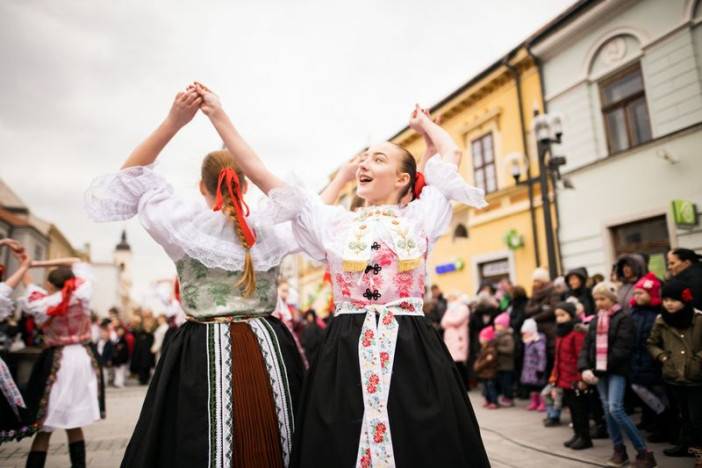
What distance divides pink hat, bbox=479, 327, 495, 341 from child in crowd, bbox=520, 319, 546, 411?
899 mm

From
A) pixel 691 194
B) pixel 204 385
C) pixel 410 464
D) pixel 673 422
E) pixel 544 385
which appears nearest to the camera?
pixel 410 464

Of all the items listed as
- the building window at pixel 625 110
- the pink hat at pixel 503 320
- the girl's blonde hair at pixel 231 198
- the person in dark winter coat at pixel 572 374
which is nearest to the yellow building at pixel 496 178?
the building window at pixel 625 110

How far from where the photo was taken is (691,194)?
30.1 feet

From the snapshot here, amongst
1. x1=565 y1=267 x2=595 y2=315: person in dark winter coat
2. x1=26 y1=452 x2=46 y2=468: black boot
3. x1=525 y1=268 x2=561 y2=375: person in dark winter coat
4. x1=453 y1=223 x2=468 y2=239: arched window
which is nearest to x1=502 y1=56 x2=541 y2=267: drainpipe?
x1=453 y1=223 x2=468 y2=239: arched window

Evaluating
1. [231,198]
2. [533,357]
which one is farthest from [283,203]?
[533,357]

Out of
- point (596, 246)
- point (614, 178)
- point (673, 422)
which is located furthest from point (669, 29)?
point (673, 422)

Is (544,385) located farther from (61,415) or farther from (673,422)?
(61,415)

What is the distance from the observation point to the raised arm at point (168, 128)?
6.71 ft

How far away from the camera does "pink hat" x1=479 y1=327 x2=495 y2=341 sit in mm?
7966

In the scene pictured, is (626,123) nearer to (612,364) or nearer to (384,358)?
(612,364)

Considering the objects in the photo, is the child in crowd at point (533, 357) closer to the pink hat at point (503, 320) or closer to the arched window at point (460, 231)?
the pink hat at point (503, 320)

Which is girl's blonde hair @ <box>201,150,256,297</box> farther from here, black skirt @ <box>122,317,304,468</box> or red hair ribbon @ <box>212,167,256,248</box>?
black skirt @ <box>122,317,304,468</box>

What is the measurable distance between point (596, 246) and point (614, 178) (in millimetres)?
1537

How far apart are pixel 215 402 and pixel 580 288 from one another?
5.81 meters
